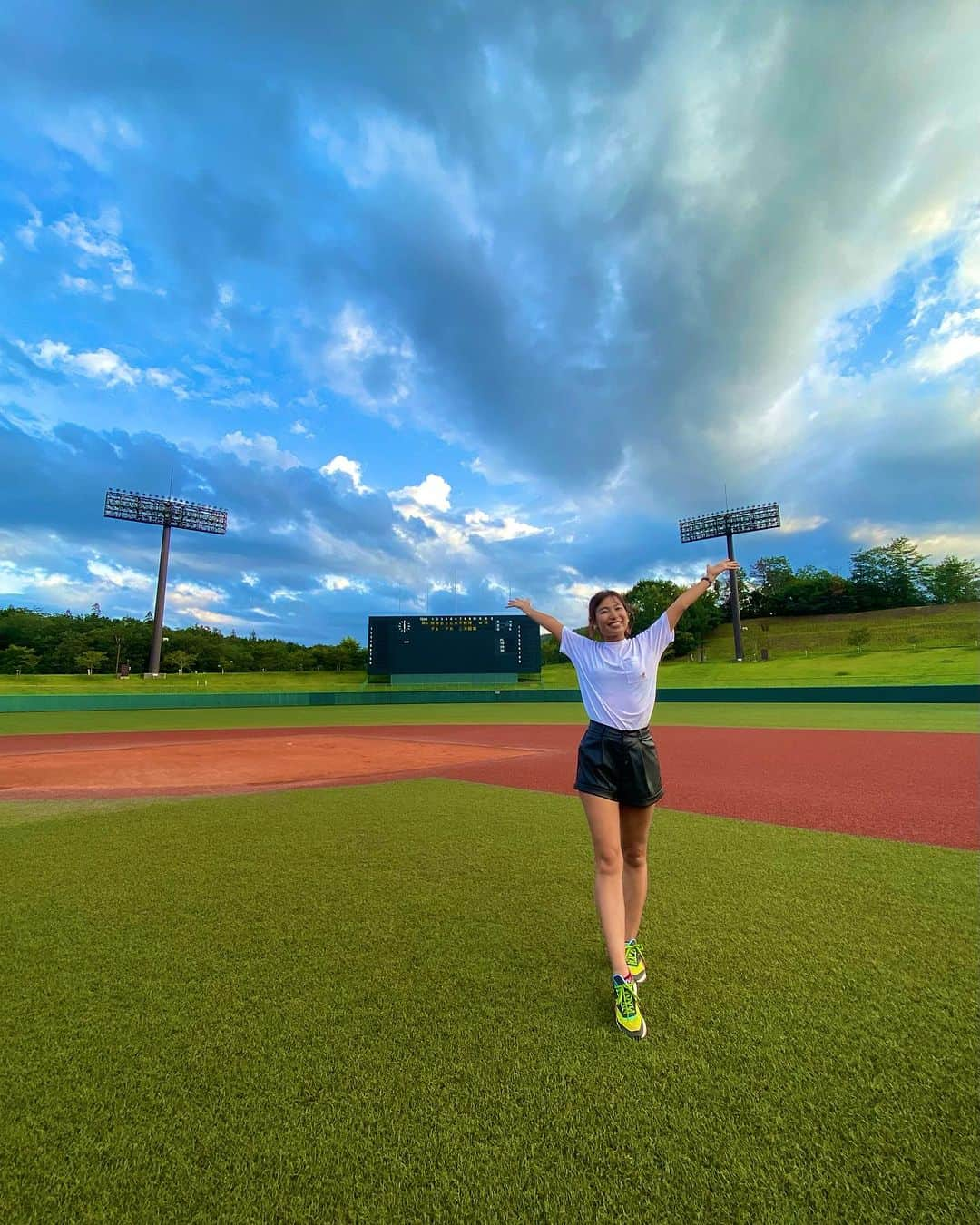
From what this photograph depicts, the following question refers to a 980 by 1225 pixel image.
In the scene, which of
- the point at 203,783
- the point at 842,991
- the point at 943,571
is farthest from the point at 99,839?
the point at 943,571

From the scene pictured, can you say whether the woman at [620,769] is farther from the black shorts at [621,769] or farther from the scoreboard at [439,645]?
the scoreboard at [439,645]

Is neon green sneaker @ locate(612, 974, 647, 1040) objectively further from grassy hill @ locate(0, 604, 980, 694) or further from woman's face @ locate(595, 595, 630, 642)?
grassy hill @ locate(0, 604, 980, 694)

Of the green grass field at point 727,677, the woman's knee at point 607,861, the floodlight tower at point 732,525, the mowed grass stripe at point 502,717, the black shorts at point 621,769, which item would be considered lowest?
the mowed grass stripe at point 502,717

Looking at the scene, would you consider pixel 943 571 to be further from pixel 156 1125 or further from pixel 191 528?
pixel 156 1125

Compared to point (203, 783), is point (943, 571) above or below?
above

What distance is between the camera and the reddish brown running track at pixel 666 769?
6578 mm

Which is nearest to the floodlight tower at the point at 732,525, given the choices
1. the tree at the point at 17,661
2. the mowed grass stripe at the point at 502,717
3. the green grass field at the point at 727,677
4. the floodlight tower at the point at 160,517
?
the green grass field at the point at 727,677

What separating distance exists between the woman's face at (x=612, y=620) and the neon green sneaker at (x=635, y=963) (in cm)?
151

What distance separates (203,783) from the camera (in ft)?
29.7

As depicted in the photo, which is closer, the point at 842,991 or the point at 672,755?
the point at 842,991

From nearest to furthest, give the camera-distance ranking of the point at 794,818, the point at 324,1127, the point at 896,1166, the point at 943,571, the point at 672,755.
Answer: the point at 896,1166
the point at 324,1127
the point at 794,818
the point at 672,755
the point at 943,571

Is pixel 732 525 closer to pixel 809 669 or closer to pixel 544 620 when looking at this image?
pixel 809 669

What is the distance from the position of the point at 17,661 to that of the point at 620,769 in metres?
63.3

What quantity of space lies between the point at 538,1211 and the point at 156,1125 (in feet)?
4.18
